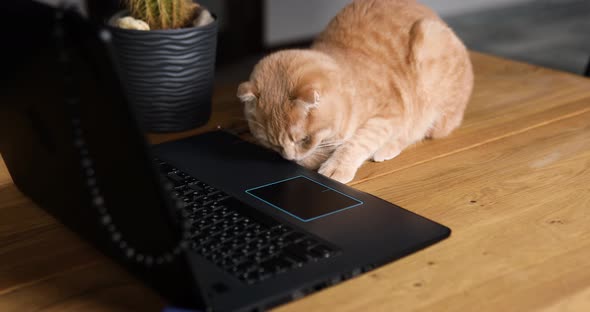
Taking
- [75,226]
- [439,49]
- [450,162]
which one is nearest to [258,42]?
[439,49]

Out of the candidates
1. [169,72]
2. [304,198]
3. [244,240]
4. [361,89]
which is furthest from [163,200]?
[361,89]

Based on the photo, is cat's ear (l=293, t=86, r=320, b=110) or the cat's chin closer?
cat's ear (l=293, t=86, r=320, b=110)

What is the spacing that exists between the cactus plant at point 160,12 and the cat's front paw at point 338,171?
1.28 ft

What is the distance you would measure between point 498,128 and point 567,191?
0.30 m

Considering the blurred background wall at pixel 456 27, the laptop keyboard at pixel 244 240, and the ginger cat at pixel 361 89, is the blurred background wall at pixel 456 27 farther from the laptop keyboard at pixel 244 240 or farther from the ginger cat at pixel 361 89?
the laptop keyboard at pixel 244 240

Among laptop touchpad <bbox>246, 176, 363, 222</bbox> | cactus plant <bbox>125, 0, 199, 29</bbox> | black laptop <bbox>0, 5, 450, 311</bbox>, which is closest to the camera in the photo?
black laptop <bbox>0, 5, 450, 311</bbox>

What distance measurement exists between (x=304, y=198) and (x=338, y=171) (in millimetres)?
154

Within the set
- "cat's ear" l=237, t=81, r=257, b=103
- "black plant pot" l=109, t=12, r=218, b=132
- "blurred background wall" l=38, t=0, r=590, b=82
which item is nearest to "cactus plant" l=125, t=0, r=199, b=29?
"black plant pot" l=109, t=12, r=218, b=132

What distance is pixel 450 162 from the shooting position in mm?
1103

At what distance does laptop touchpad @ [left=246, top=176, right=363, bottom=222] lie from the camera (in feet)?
2.86

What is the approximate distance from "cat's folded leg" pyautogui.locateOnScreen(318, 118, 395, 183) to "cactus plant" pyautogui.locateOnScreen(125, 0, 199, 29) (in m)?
0.39

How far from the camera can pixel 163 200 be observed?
1.86 ft

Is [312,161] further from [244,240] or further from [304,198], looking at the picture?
[244,240]

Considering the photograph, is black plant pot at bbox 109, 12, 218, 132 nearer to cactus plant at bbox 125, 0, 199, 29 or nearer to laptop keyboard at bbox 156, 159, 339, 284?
cactus plant at bbox 125, 0, 199, 29
